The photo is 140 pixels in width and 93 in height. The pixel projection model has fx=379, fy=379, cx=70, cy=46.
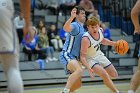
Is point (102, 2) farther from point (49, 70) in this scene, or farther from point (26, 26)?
point (26, 26)

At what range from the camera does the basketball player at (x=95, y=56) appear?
21.7 ft

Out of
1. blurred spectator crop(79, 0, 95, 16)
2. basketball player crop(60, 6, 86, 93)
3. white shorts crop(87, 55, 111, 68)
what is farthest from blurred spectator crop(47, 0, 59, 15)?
white shorts crop(87, 55, 111, 68)

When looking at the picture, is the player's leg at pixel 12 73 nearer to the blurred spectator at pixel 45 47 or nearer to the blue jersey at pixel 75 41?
the blue jersey at pixel 75 41

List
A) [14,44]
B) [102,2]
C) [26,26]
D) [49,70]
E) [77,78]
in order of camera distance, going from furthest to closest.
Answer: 1. [102,2]
2. [49,70]
3. [77,78]
4. [14,44]
5. [26,26]

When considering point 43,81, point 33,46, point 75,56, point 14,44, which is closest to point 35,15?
point 33,46

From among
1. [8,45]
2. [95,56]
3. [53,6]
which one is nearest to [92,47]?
[95,56]

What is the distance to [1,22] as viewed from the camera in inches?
138

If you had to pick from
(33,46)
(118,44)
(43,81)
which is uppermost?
(118,44)

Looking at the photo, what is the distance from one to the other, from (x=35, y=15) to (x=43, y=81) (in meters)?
3.97

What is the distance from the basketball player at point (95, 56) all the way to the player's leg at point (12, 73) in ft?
10.3

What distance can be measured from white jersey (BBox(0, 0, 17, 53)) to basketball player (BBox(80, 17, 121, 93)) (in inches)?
123

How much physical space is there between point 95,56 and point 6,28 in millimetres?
3461

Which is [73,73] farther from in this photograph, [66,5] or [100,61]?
[66,5]

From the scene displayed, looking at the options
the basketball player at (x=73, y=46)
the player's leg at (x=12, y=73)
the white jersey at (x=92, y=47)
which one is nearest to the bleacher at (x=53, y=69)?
the basketball player at (x=73, y=46)
